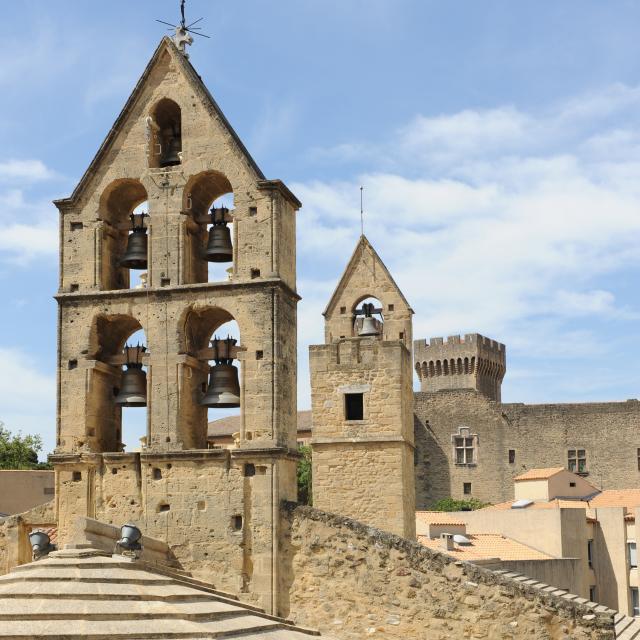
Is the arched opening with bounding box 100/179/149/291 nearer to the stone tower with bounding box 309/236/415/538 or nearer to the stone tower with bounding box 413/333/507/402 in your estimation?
the stone tower with bounding box 309/236/415/538

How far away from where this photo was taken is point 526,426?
65188 mm

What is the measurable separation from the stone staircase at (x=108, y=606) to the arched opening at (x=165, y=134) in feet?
19.3

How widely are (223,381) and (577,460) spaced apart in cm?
5129

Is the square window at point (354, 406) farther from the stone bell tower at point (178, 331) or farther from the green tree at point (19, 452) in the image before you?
the green tree at point (19, 452)

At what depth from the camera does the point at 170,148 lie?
53.3 ft

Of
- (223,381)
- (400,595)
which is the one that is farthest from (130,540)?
(400,595)

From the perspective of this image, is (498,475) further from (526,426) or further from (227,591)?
(227,591)

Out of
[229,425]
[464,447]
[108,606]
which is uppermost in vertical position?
[229,425]

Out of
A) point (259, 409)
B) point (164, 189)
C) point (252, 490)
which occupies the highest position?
point (164, 189)

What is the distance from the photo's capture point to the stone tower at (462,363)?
260ft

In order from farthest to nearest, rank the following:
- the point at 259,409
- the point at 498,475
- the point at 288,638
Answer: the point at 498,475
the point at 259,409
the point at 288,638

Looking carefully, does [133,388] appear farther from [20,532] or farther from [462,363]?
[462,363]

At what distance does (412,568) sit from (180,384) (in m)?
3.84

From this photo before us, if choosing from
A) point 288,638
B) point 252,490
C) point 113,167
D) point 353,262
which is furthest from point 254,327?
point 353,262
